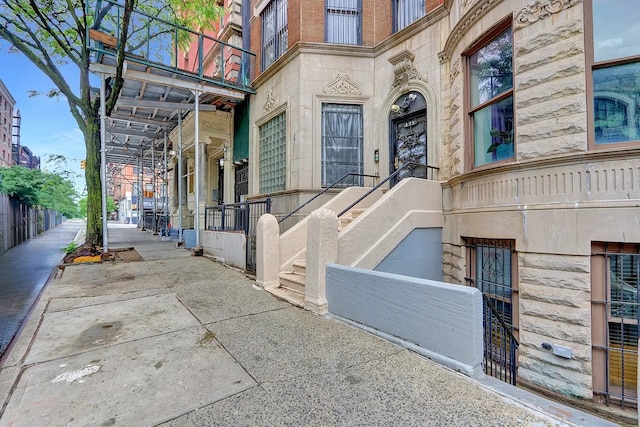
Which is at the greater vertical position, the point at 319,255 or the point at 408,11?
the point at 408,11

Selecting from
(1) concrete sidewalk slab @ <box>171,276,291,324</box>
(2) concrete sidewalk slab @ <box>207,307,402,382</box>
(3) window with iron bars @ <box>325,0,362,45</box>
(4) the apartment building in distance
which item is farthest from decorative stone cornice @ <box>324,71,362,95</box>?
(4) the apartment building in distance

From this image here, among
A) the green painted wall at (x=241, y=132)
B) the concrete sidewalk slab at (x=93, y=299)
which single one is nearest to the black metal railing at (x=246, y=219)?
the concrete sidewalk slab at (x=93, y=299)

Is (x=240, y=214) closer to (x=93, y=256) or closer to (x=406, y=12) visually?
(x=93, y=256)

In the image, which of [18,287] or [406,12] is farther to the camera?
[406,12]

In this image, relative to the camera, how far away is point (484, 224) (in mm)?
5629

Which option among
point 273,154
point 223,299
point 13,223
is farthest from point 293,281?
point 13,223

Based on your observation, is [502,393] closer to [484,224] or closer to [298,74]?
[484,224]

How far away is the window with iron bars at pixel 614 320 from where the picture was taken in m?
4.14

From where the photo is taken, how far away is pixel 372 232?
575cm

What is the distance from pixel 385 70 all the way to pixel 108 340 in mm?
9028

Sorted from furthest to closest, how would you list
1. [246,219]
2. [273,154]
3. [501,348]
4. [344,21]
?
1. [273,154]
2. [344,21]
3. [246,219]
4. [501,348]

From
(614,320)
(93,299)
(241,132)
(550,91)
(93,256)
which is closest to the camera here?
(614,320)

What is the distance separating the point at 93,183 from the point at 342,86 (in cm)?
867

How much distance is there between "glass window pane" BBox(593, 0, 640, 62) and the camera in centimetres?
418
